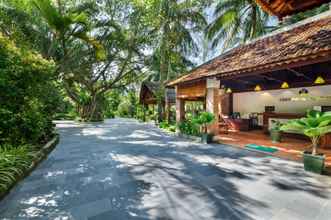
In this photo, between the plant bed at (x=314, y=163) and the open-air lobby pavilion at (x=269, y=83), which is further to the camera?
the open-air lobby pavilion at (x=269, y=83)

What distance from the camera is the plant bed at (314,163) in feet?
13.6

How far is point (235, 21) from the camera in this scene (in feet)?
39.9

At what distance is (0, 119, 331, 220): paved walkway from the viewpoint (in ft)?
9.01

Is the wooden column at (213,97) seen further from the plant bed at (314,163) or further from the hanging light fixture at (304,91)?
the hanging light fixture at (304,91)


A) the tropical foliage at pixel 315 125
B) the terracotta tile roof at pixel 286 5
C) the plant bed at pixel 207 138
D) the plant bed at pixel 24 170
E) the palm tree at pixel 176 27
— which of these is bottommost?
the plant bed at pixel 24 170

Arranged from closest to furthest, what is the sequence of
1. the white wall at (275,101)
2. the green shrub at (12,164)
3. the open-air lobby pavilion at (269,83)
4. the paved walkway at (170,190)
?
the paved walkway at (170,190) < the green shrub at (12,164) < the open-air lobby pavilion at (269,83) < the white wall at (275,101)

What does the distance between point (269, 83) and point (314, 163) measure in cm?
637

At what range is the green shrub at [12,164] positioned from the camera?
3539 mm

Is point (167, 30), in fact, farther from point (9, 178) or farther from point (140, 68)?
point (9, 178)

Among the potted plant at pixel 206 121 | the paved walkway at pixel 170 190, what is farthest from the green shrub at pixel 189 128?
the paved walkway at pixel 170 190

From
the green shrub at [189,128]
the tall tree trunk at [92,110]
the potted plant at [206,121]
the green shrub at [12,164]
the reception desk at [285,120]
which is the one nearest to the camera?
the green shrub at [12,164]

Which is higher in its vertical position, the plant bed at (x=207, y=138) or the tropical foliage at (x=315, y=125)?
the tropical foliage at (x=315, y=125)

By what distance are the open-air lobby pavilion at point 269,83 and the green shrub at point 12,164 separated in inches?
241

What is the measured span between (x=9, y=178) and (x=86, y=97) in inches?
682
